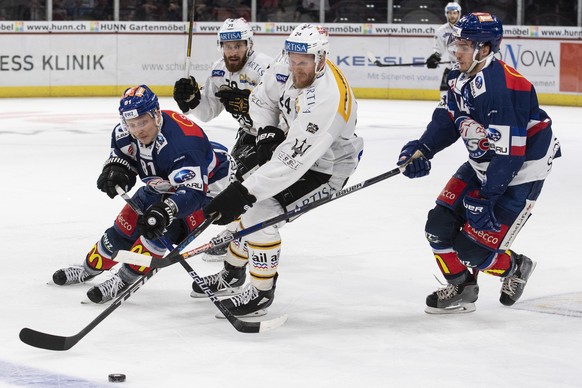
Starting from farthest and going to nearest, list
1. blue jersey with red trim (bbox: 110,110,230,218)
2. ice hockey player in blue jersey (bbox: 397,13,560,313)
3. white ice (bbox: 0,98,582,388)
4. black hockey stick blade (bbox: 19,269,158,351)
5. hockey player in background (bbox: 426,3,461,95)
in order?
hockey player in background (bbox: 426,3,461,95) → blue jersey with red trim (bbox: 110,110,230,218) → ice hockey player in blue jersey (bbox: 397,13,560,313) → black hockey stick blade (bbox: 19,269,158,351) → white ice (bbox: 0,98,582,388)

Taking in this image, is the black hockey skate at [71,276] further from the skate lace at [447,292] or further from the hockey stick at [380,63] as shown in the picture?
the hockey stick at [380,63]

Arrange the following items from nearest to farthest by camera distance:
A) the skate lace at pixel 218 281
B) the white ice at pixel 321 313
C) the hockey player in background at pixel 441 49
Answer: the white ice at pixel 321 313
the skate lace at pixel 218 281
the hockey player in background at pixel 441 49

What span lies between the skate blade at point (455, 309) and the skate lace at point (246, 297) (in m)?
0.67

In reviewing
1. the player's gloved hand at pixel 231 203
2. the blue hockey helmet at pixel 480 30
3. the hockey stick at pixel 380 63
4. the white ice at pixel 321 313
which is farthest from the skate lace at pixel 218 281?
the hockey stick at pixel 380 63

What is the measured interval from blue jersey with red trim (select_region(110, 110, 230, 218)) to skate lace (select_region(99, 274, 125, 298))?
416 mm

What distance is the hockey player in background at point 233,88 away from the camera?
191 inches

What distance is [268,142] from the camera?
4.02 m

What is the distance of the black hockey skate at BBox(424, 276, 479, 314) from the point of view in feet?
13.2

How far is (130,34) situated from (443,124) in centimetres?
925

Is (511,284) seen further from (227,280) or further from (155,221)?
(155,221)

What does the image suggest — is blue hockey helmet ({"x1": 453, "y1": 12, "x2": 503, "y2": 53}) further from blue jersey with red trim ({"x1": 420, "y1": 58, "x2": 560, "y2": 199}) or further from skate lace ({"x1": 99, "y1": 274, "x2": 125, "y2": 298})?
skate lace ({"x1": 99, "y1": 274, "x2": 125, "y2": 298})

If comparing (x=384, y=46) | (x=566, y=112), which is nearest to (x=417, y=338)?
(x=566, y=112)

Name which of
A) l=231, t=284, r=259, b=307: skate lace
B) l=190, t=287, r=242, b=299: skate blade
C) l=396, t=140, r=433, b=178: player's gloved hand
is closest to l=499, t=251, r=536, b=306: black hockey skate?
l=396, t=140, r=433, b=178: player's gloved hand

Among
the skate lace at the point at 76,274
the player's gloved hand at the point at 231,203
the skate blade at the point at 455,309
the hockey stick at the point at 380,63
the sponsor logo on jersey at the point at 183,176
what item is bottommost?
the skate blade at the point at 455,309
